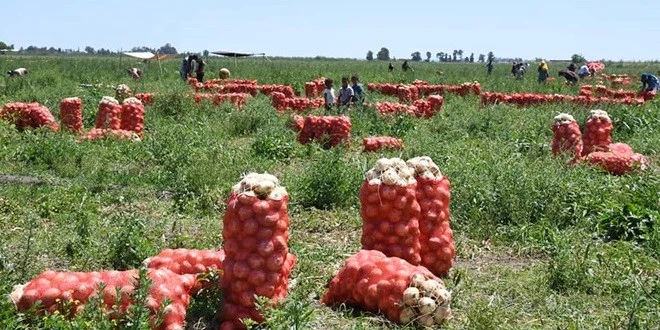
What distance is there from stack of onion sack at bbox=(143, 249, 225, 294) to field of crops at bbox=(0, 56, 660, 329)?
224 millimetres

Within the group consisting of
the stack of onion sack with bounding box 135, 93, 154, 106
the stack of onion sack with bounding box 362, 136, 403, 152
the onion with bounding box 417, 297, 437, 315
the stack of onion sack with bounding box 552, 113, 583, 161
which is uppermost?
the stack of onion sack with bounding box 552, 113, 583, 161

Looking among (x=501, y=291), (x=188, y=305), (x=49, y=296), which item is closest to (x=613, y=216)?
(x=501, y=291)

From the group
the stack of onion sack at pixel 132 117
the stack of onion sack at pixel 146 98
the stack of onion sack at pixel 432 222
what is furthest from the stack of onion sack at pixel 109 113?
the stack of onion sack at pixel 432 222

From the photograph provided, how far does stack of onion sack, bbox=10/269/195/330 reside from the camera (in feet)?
13.0

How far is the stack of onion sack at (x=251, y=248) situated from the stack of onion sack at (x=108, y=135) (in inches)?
273

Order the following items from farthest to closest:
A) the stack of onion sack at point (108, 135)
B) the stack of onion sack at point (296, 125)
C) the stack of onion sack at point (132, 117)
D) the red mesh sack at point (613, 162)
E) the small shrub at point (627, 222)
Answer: the stack of onion sack at point (296, 125), the stack of onion sack at point (132, 117), the stack of onion sack at point (108, 135), the red mesh sack at point (613, 162), the small shrub at point (627, 222)

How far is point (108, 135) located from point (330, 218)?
4917 millimetres

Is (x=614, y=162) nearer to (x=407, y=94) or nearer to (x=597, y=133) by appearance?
(x=597, y=133)

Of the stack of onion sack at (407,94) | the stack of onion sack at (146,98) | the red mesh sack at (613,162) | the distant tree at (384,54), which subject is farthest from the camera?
the distant tree at (384,54)

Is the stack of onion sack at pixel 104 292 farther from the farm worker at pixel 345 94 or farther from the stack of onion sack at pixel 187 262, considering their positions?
the farm worker at pixel 345 94

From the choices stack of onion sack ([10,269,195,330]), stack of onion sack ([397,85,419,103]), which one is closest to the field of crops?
stack of onion sack ([10,269,195,330])

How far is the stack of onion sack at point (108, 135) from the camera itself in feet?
35.3

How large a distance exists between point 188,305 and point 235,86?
15.5 metres

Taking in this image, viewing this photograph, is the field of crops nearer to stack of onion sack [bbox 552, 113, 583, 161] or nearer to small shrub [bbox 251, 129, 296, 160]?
small shrub [bbox 251, 129, 296, 160]
